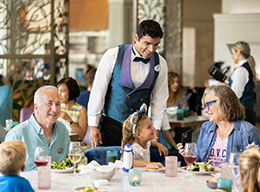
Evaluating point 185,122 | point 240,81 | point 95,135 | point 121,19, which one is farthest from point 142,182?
point 121,19

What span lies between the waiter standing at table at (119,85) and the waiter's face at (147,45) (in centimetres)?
2

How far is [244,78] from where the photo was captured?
4910mm

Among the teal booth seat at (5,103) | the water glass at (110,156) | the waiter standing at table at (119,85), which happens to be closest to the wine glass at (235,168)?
the water glass at (110,156)

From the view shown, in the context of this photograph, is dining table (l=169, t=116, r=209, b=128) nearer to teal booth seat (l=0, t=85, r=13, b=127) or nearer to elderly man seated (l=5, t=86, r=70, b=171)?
teal booth seat (l=0, t=85, r=13, b=127)

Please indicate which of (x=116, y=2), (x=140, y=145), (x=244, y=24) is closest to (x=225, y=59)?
(x=244, y=24)

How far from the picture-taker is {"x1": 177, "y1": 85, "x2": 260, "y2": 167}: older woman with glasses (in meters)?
2.58

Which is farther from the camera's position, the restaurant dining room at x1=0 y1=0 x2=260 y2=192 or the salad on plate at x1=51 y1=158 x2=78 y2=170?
the salad on plate at x1=51 y1=158 x2=78 y2=170

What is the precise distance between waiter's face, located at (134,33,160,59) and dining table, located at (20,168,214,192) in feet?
3.22

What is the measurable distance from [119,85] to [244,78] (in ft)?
7.76

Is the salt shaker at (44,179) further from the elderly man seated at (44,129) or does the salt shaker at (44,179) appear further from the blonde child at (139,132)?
the blonde child at (139,132)

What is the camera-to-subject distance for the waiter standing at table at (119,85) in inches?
120

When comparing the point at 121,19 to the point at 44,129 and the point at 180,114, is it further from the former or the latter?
the point at 44,129

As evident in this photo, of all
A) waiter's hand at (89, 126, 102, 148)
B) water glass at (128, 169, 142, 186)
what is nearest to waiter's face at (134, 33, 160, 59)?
waiter's hand at (89, 126, 102, 148)

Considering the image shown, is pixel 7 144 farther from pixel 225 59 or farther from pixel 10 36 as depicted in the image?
pixel 225 59
